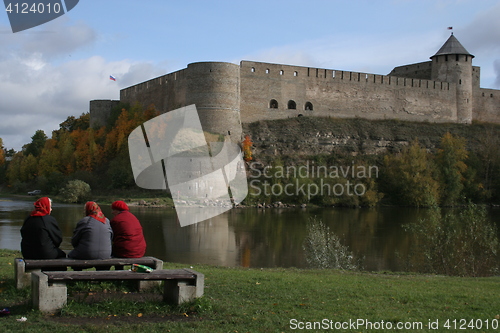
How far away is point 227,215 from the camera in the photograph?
79.3 ft

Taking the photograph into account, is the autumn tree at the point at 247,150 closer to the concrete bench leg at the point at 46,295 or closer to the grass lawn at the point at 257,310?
the grass lawn at the point at 257,310

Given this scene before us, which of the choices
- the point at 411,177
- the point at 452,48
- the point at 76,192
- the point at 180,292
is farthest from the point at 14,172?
the point at 180,292

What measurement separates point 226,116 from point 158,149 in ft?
14.9

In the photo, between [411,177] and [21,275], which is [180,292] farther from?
[411,177]

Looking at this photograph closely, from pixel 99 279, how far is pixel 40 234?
109 cm

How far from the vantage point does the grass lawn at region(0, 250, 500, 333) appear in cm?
438

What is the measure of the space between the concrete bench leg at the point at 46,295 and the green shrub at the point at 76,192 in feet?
84.2

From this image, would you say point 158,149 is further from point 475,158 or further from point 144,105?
point 475,158

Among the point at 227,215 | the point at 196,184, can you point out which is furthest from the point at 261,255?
the point at 196,184

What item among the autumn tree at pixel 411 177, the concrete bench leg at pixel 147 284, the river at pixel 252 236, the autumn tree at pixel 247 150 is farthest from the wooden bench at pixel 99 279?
the autumn tree at pixel 411 177

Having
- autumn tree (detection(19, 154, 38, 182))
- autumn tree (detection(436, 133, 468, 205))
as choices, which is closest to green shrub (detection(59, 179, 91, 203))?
autumn tree (detection(19, 154, 38, 182))

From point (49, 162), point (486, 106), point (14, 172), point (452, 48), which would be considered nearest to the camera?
point (49, 162)

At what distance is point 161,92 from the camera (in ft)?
112

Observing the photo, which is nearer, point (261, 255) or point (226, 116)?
point (261, 255)
